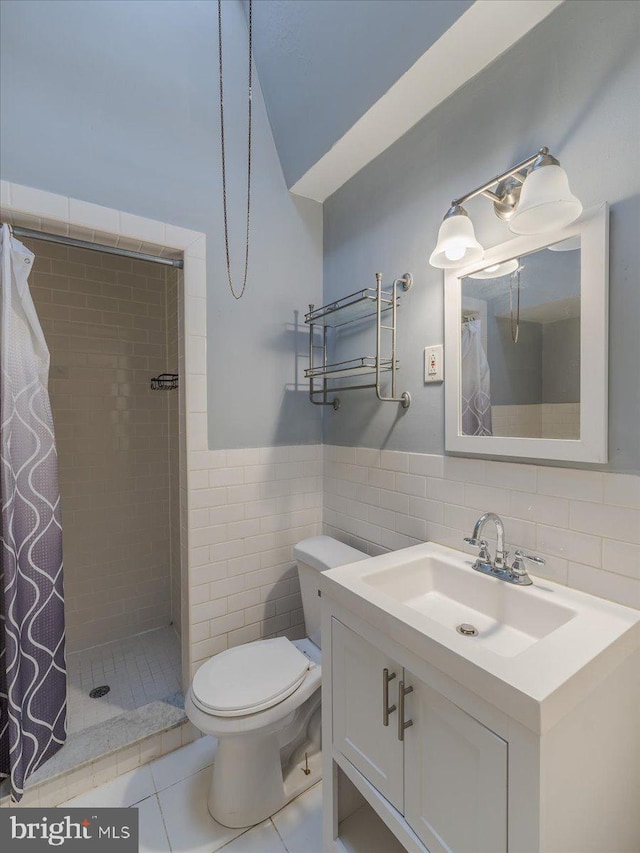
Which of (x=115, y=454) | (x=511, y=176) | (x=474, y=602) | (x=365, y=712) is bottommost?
(x=365, y=712)

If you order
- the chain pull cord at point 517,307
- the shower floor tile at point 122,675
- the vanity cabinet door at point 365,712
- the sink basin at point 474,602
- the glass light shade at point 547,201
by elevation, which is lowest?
the shower floor tile at point 122,675

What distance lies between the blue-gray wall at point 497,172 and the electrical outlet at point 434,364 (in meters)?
0.03

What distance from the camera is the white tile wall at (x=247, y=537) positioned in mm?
1632

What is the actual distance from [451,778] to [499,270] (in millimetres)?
1284

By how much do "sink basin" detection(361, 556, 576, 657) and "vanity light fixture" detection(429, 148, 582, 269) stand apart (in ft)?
3.10

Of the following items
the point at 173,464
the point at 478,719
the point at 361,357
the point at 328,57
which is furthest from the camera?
the point at 173,464

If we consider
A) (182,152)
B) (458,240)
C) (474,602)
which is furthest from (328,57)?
(474,602)

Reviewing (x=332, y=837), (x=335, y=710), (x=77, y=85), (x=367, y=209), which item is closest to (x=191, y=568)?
(x=335, y=710)

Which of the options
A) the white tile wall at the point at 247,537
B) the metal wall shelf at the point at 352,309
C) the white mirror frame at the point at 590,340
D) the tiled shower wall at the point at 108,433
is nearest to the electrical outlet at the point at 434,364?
the metal wall shelf at the point at 352,309

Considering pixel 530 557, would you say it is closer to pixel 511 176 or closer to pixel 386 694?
pixel 386 694

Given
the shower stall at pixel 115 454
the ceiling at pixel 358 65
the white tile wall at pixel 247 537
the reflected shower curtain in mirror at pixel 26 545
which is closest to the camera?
the ceiling at pixel 358 65

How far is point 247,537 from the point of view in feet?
5.77

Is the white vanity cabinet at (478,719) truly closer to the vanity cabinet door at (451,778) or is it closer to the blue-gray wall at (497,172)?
the vanity cabinet door at (451,778)

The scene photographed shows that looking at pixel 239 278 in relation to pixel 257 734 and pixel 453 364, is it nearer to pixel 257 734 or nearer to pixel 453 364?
pixel 453 364
